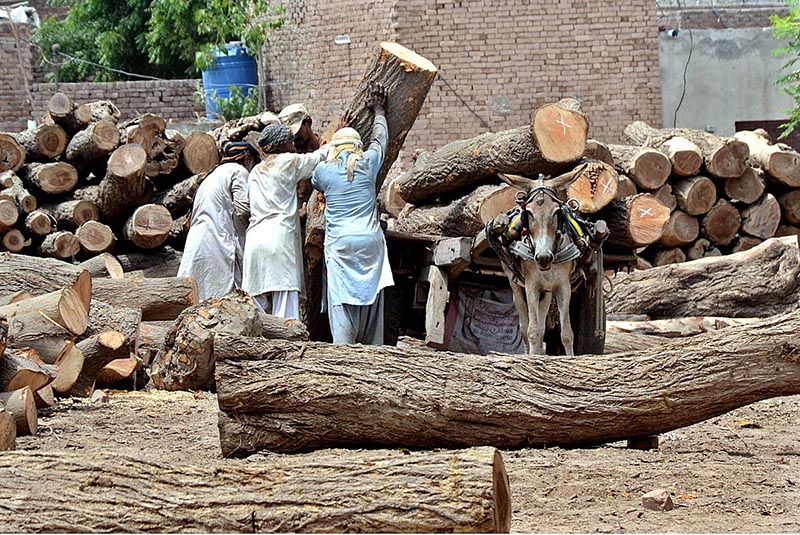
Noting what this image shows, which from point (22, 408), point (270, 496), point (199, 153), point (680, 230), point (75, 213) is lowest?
point (680, 230)

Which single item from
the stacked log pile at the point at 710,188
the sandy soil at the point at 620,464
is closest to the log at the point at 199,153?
the stacked log pile at the point at 710,188

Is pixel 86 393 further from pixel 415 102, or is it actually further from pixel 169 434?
pixel 415 102

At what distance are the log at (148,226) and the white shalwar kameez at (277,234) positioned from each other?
3302 mm

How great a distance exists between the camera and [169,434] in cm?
704

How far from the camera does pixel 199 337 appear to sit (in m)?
8.26

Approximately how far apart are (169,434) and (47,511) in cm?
296

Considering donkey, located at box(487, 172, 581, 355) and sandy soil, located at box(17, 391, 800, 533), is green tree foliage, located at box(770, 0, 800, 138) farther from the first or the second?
sandy soil, located at box(17, 391, 800, 533)

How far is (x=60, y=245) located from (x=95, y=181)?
40.2 inches

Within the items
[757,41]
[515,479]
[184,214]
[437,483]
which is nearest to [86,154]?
[184,214]

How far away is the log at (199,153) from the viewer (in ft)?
41.0

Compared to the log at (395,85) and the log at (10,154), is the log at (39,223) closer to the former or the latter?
the log at (10,154)

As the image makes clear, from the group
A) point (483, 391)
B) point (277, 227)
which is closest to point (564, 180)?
point (277, 227)

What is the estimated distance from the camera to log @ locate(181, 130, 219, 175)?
12.5 metres

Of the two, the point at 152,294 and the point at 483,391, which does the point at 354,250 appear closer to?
the point at 152,294
